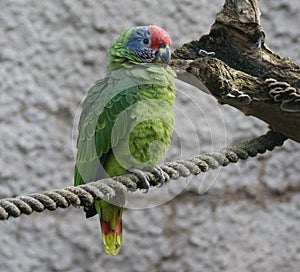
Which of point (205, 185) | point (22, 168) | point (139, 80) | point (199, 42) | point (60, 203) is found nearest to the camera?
point (60, 203)

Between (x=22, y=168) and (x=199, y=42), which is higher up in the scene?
(x=199, y=42)

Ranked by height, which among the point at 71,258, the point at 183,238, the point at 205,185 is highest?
the point at 205,185

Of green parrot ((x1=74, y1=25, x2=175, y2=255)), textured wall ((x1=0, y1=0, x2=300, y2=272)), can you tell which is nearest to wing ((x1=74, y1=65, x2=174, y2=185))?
green parrot ((x1=74, y1=25, x2=175, y2=255))

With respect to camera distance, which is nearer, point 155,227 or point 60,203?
point 60,203

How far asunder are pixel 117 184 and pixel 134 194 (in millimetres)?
721

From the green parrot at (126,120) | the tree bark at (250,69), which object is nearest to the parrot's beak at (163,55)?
the green parrot at (126,120)

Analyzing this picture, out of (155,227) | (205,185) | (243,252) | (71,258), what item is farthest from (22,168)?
(243,252)

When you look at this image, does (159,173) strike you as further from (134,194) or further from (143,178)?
(134,194)

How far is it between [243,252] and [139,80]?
0.94 metres

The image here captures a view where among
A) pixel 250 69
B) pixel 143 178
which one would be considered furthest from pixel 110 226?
pixel 250 69

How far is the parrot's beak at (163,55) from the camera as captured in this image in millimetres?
1690

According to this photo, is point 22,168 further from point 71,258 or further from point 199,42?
point 199,42

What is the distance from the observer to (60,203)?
124 centimetres

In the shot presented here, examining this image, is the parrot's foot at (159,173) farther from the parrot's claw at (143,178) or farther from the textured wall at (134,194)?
the textured wall at (134,194)
